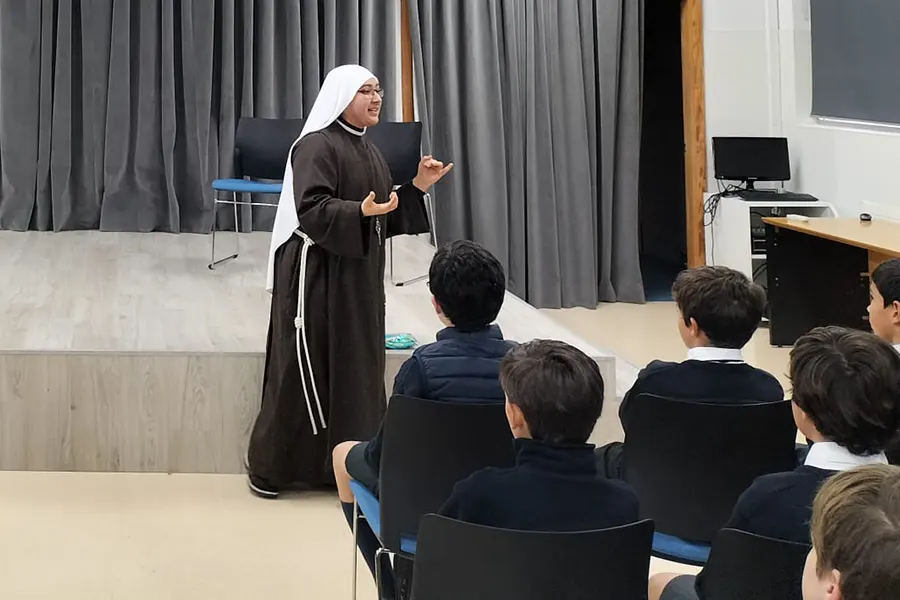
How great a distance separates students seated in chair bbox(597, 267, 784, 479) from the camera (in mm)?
2250

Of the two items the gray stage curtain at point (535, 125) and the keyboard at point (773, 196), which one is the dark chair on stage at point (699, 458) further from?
the gray stage curtain at point (535, 125)

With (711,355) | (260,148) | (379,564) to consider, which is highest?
(260,148)

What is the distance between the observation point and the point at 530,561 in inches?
58.4

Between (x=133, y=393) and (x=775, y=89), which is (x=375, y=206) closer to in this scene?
(x=133, y=393)

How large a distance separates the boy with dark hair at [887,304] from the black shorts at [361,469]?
120 cm

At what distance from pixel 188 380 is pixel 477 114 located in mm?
3345

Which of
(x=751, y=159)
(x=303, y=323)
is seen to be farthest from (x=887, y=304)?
(x=751, y=159)

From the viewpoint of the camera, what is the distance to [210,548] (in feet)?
10.1

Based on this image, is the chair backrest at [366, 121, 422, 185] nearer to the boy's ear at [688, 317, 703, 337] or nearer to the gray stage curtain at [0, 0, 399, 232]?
the gray stage curtain at [0, 0, 399, 232]

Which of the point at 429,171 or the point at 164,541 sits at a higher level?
the point at 429,171

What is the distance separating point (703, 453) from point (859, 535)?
1159 millimetres

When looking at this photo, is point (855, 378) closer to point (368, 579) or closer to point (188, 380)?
point (368, 579)

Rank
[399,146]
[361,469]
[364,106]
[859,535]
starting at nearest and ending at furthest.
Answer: [859,535], [361,469], [364,106], [399,146]

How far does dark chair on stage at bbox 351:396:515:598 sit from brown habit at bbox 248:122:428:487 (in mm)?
1040
